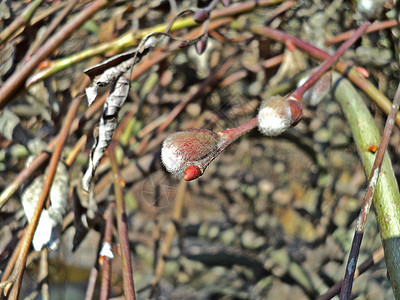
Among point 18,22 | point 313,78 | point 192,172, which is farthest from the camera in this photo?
point 18,22

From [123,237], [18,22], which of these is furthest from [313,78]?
[18,22]

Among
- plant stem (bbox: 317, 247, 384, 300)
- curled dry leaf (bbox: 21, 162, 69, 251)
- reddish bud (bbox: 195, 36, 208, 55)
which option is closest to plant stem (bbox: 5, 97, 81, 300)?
curled dry leaf (bbox: 21, 162, 69, 251)

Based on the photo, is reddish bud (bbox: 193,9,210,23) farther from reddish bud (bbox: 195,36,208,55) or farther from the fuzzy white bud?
the fuzzy white bud

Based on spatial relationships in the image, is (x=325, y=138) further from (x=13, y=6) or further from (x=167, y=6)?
(x=13, y=6)

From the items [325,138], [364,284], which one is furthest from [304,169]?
[364,284]

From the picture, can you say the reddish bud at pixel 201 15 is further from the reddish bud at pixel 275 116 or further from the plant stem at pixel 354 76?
the reddish bud at pixel 275 116

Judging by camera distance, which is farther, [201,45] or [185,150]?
[201,45]

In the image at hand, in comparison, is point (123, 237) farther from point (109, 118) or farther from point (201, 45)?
point (201, 45)
